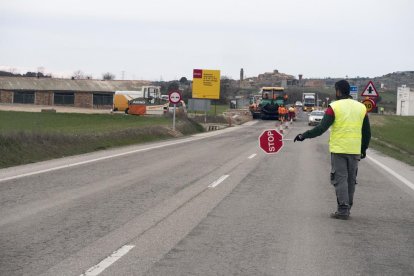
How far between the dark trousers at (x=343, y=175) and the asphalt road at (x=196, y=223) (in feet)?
0.95

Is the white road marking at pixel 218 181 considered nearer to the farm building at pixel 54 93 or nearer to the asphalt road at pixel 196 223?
the asphalt road at pixel 196 223

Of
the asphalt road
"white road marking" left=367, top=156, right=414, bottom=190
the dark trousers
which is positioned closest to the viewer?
the asphalt road

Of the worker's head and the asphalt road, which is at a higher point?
the worker's head

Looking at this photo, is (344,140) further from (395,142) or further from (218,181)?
(395,142)

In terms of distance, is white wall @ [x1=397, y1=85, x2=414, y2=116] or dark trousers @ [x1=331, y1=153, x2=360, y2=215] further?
white wall @ [x1=397, y1=85, x2=414, y2=116]

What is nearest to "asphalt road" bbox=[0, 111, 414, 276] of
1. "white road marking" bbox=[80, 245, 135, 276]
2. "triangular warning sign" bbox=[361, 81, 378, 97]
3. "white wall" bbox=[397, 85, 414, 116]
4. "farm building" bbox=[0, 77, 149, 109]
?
"white road marking" bbox=[80, 245, 135, 276]

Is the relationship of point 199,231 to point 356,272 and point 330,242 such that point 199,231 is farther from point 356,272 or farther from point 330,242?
point 356,272

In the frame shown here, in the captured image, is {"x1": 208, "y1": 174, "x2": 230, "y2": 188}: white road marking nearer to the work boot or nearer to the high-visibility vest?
the work boot

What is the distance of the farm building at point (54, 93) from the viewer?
83.1 m

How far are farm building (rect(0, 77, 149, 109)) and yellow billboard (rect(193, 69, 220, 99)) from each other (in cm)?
2300

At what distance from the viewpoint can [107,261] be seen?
670 centimetres

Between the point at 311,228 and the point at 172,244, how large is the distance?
7.43 feet

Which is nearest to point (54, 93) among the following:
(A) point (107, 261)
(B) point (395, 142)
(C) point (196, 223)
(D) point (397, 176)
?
(B) point (395, 142)

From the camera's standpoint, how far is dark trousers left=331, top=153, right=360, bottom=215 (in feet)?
31.9
